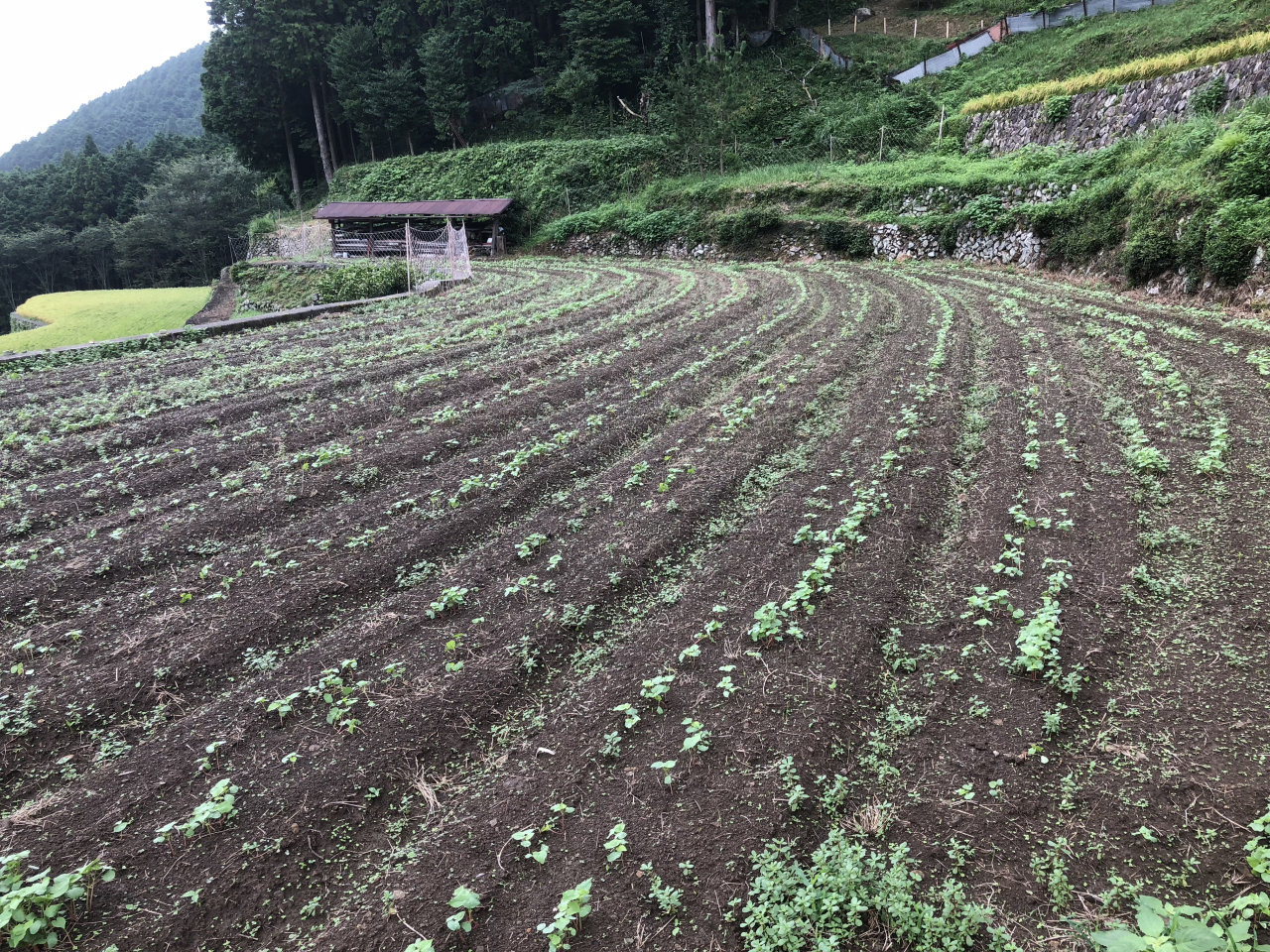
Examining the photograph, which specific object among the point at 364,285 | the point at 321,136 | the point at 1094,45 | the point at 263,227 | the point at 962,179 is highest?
the point at 321,136

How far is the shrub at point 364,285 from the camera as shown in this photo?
63.1 ft

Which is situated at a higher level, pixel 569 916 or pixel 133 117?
pixel 133 117

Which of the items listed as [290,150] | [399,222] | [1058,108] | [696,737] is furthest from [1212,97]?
[290,150]

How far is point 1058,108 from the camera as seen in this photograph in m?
19.9

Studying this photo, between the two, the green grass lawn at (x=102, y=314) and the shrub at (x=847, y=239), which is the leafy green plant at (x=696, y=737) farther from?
the green grass lawn at (x=102, y=314)

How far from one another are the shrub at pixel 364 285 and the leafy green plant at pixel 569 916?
18824 millimetres

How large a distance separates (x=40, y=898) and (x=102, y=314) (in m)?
39.8

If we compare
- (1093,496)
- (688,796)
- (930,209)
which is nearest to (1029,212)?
(930,209)

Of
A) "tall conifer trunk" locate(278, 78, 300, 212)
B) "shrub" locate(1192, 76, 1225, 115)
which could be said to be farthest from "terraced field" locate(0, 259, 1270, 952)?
"tall conifer trunk" locate(278, 78, 300, 212)

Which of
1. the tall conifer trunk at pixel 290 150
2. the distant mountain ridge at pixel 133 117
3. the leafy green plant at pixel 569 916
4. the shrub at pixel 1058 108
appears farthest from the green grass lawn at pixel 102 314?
the distant mountain ridge at pixel 133 117

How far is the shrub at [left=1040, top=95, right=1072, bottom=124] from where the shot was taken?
19781 mm

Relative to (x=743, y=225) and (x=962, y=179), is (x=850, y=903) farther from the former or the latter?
(x=743, y=225)

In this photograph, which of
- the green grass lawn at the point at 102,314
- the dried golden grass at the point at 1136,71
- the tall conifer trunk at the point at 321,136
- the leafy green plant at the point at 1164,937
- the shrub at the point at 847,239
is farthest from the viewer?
the tall conifer trunk at the point at 321,136

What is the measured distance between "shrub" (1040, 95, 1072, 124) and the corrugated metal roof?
2044 centimetres
